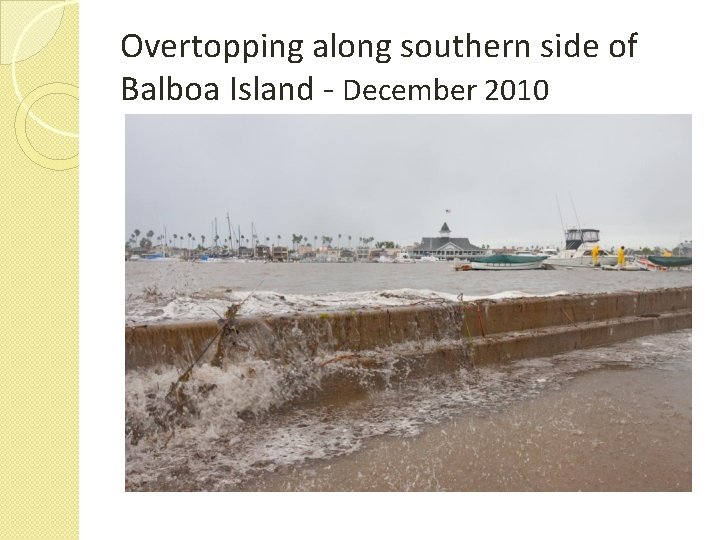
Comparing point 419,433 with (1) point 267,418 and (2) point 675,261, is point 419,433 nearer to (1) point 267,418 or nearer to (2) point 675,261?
(1) point 267,418

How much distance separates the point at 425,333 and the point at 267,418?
2.64 meters

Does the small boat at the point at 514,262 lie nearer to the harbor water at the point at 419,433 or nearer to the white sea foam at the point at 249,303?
the white sea foam at the point at 249,303

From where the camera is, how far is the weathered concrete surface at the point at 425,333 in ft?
15.1

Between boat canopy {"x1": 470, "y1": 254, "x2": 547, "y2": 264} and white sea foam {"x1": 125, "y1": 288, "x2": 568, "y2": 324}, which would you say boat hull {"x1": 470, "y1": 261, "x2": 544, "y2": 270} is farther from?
white sea foam {"x1": 125, "y1": 288, "x2": 568, "y2": 324}

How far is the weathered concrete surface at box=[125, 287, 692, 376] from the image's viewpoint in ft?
15.1

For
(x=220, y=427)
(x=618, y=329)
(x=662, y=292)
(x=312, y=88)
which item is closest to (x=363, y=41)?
(x=312, y=88)

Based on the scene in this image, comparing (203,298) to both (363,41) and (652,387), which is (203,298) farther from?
(652,387)

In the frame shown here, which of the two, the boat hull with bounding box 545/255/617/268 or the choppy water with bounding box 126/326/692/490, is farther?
the boat hull with bounding box 545/255/617/268

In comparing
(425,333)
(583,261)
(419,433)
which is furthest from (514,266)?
(419,433)

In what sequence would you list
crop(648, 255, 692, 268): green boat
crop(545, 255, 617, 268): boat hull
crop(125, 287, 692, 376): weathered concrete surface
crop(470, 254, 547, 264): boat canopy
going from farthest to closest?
crop(470, 254, 547, 264): boat canopy, crop(545, 255, 617, 268): boat hull, crop(648, 255, 692, 268): green boat, crop(125, 287, 692, 376): weathered concrete surface

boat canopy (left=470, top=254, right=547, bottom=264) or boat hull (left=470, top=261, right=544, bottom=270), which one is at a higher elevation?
boat canopy (left=470, top=254, right=547, bottom=264)

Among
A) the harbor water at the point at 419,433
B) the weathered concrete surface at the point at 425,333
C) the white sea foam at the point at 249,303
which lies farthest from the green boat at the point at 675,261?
the harbor water at the point at 419,433

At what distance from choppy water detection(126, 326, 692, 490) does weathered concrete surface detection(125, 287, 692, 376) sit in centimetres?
26

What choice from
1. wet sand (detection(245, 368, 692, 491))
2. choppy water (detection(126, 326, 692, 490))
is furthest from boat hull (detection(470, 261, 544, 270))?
wet sand (detection(245, 368, 692, 491))
